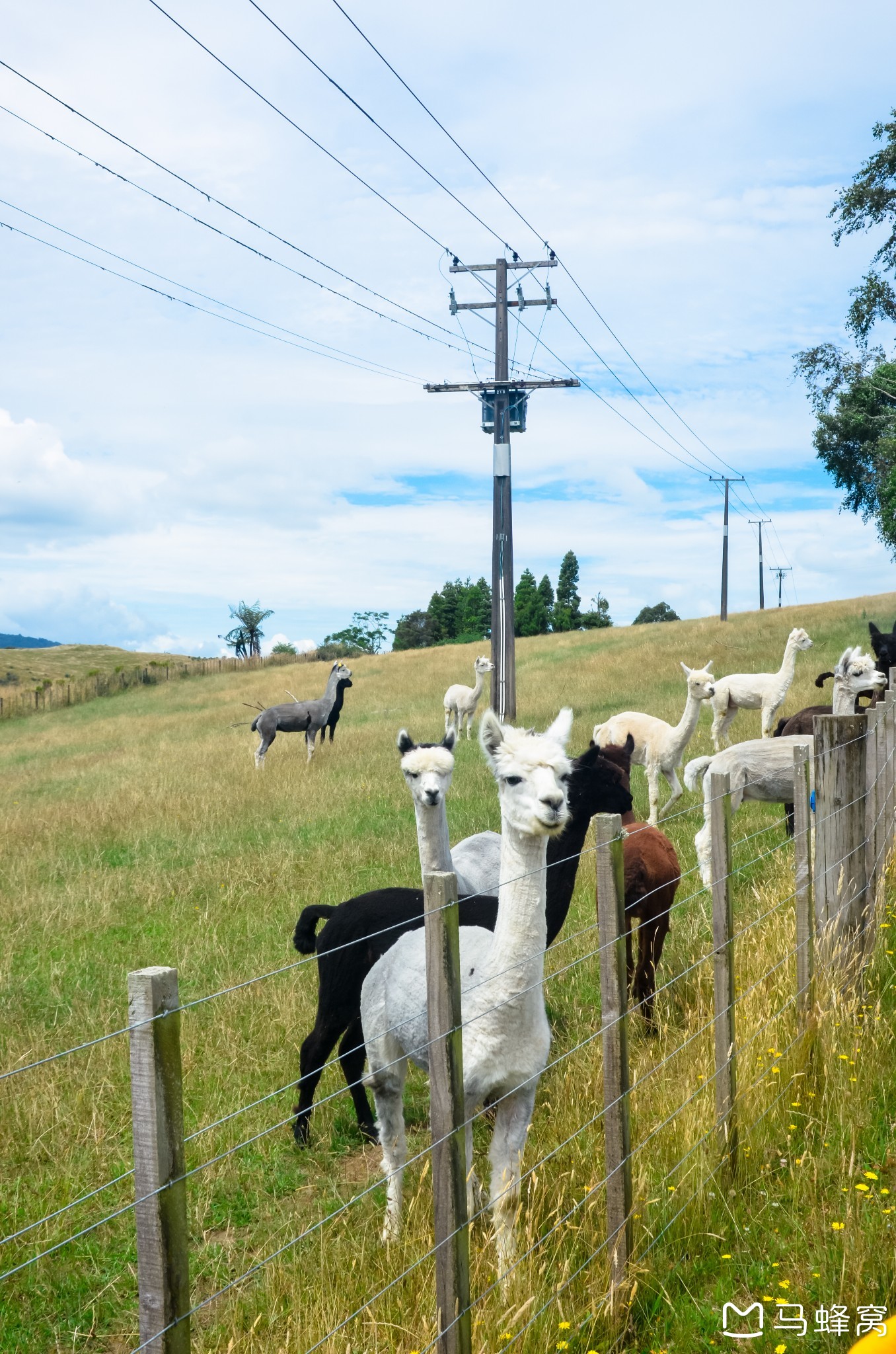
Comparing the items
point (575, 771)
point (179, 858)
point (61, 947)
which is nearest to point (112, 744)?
point (179, 858)

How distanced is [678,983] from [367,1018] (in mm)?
2730

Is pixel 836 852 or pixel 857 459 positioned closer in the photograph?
pixel 836 852

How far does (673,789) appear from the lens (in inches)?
470

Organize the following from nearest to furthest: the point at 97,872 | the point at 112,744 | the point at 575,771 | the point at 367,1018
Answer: the point at 367,1018
the point at 575,771
the point at 97,872
the point at 112,744

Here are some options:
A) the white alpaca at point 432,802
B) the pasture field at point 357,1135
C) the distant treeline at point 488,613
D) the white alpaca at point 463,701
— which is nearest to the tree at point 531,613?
the distant treeline at point 488,613

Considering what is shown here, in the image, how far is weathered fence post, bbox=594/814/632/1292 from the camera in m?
3.10

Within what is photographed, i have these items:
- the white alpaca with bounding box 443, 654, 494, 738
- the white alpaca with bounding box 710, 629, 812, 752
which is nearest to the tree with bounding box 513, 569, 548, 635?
the white alpaca with bounding box 443, 654, 494, 738

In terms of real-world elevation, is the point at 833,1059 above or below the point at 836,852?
below

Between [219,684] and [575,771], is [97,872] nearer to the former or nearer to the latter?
[575,771]

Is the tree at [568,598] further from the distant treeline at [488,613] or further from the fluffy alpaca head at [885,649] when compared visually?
the fluffy alpaca head at [885,649]

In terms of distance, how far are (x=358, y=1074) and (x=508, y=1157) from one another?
1.53 meters

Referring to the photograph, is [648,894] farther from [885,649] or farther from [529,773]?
[885,649]

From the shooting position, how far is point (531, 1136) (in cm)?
439

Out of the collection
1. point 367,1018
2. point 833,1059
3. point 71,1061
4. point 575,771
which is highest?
point 575,771
